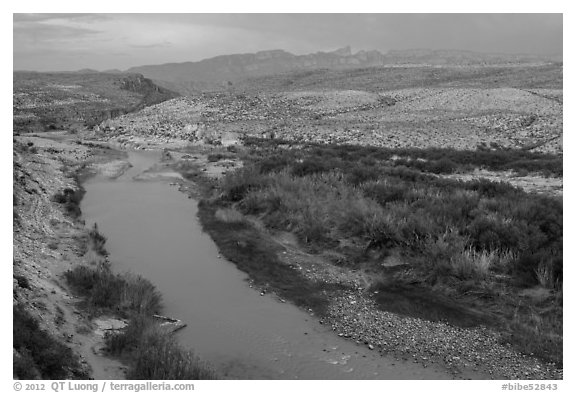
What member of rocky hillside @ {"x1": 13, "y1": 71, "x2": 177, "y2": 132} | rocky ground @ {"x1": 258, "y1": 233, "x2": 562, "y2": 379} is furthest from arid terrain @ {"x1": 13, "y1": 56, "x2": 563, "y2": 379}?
rocky hillside @ {"x1": 13, "y1": 71, "x2": 177, "y2": 132}

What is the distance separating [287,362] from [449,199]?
29.1 feet

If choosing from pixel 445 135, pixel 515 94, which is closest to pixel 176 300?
pixel 445 135

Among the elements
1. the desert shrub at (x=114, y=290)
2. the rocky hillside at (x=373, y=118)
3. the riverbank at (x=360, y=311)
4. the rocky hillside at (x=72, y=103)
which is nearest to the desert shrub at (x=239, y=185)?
the riverbank at (x=360, y=311)

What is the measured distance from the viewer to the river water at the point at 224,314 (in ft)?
28.2

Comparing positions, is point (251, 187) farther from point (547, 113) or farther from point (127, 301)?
point (547, 113)

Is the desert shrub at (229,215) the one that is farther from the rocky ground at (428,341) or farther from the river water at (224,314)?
the rocky ground at (428,341)

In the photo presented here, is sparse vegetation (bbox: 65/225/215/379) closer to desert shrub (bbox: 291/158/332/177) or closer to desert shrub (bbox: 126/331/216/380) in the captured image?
desert shrub (bbox: 126/331/216/380)

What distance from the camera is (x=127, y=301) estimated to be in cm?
1065

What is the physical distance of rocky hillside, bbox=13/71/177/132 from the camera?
56.7 m

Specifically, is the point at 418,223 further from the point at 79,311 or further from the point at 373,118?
the point at 373,118

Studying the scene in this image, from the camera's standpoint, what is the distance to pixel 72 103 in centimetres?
7562

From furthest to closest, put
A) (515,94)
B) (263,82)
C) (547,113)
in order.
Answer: (263,82)
(515,94)
(547,113)

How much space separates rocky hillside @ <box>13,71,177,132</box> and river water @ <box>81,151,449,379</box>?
1525 inches

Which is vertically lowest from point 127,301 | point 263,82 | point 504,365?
point 504,365
